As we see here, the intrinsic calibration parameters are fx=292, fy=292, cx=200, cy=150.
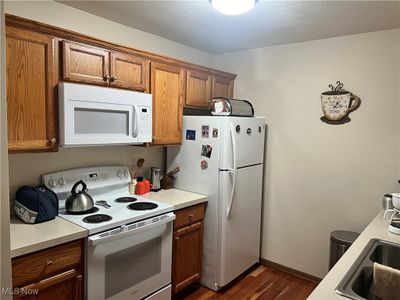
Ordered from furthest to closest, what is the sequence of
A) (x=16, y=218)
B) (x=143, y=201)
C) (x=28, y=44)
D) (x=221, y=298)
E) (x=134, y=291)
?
(x=221, y=298) → (x=143, y=201) → (x=134, y=291) → (x=16, y=218) → (x=28, y=44)

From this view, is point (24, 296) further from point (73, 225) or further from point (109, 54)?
point (109, 54)

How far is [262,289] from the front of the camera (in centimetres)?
278

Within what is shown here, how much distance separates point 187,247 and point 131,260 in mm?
630

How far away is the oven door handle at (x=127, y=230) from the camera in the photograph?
1781mm

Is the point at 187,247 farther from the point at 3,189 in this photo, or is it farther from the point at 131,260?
the point at 3,189

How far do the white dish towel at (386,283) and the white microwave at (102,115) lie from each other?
1778 mm

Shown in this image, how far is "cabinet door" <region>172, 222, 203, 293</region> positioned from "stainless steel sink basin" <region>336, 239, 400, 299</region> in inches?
55.1

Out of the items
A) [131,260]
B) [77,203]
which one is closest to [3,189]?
[77,203]

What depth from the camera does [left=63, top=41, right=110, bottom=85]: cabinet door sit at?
1.91m

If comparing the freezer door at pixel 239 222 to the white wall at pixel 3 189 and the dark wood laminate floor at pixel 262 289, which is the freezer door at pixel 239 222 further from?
the white wall at pixel 3 189

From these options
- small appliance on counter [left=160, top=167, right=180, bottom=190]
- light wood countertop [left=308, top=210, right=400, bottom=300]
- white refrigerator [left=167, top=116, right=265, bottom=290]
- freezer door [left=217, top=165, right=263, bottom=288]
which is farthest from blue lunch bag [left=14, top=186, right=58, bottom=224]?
light wood countertop [left=308, top=210, right=400, bottom=300]

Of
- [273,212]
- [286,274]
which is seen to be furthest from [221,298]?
[273,212]

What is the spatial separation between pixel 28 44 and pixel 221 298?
8.05 feet

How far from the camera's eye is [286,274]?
10.1ft
